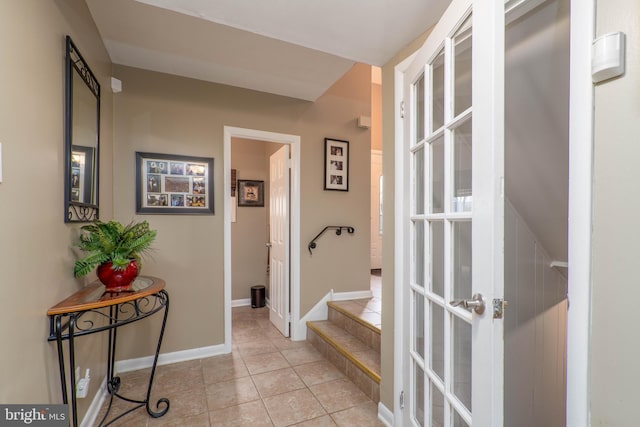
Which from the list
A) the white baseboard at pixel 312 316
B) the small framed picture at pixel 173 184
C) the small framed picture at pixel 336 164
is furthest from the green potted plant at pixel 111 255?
the small framed picture at pixel 336 164

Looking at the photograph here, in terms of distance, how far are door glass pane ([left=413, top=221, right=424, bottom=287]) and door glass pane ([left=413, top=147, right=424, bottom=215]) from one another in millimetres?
78

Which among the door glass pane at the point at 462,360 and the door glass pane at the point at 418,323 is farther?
the door glass pane at the point at 418,323

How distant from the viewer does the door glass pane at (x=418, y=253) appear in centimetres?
146

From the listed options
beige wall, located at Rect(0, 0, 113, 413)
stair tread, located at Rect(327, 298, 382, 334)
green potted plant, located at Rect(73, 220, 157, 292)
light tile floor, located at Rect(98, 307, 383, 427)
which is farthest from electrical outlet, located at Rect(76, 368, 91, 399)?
stair tread, located at Rect(327, 298, 382, 334)

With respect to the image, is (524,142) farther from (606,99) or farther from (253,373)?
(253,373)

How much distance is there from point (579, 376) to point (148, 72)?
10.7 feet

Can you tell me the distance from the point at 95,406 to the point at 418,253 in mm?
2226

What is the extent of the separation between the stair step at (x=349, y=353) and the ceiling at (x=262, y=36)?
2136 millimetres

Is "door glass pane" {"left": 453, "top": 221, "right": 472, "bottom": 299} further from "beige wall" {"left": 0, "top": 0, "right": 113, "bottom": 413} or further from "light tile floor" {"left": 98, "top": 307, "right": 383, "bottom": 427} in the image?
"beige wall" {"left": 0, "top": 0, "right": 113, "bottom": 413}

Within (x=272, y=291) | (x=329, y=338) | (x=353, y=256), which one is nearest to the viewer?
(x=329, y=338)

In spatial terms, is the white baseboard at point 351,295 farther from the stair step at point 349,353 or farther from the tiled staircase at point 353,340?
the stair step at point 349,353

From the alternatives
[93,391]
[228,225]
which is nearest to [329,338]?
[228,225]

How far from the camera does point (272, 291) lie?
3.63m

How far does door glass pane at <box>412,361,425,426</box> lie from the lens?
4.60ft
